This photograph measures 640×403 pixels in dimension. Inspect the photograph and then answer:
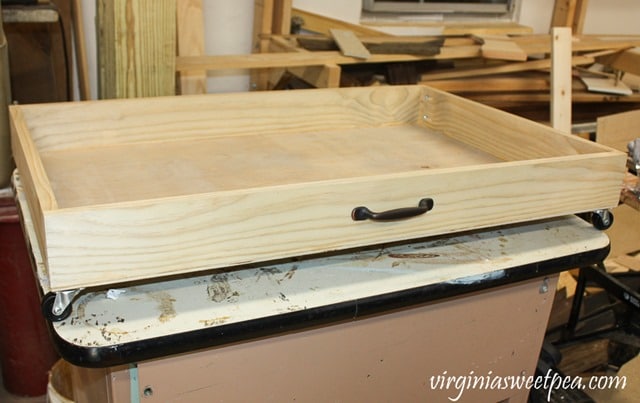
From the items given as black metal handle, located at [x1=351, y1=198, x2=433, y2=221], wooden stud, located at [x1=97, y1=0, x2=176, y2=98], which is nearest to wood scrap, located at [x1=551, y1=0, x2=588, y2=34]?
wooden stud, located at [x1=97, y1=0, x2=176, y2=98]

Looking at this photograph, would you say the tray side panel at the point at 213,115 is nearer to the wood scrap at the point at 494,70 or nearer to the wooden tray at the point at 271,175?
the wooden tray at the point at 271,175

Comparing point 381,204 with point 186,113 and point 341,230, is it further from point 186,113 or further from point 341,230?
point 186,113

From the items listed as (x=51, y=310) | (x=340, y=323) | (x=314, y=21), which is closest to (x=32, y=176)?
(x=51, y=310)

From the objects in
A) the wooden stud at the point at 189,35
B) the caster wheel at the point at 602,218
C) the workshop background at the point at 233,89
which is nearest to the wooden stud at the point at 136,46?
the workshop background at the point at 233,89

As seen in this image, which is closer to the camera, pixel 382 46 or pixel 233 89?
pixel 382 46

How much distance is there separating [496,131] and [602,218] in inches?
10.0

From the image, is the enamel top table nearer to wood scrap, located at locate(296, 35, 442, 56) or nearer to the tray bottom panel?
the tray bottom panel

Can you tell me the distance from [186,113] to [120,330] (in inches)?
20.4

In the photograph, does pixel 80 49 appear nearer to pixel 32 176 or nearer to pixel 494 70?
pixel 32 176

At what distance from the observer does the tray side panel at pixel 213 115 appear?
1.04m

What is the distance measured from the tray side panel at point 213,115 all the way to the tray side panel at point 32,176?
3.2 inches

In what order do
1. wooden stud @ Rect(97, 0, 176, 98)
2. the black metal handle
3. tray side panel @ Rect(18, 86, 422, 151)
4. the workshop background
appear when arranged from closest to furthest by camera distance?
the black metal handle → tray side panel @ Rect(18, 86, 422, 151) → wooden stud @ Rect(97, 0, 176, 98) → the workshop background

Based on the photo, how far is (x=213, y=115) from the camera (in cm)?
115

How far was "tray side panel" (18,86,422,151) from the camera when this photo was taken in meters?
1.04
